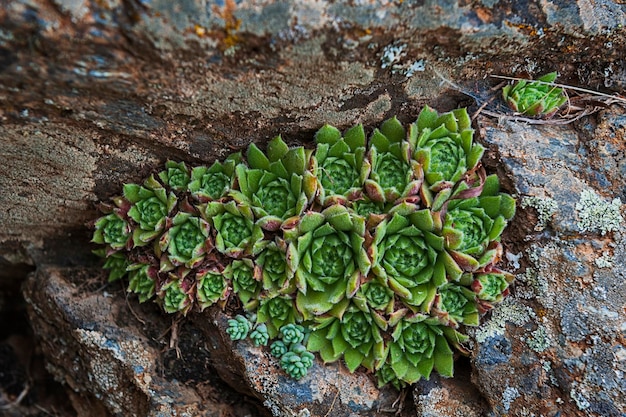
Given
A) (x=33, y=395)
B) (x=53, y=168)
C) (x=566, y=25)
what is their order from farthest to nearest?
(x=33, y=395), (x=53, y=168), (x=566, y=25)

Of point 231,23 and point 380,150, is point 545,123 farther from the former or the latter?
point 231,23

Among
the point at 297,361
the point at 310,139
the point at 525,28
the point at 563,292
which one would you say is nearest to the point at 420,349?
the point at 297,361

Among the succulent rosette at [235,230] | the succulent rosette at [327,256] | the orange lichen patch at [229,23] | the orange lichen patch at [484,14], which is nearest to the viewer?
the orange lichen patch at [229,23]

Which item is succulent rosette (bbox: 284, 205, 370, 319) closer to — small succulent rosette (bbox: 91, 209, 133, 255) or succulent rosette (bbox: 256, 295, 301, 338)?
succulent rosette (bbox: 256, 295, 301, 338)

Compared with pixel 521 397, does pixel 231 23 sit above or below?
above

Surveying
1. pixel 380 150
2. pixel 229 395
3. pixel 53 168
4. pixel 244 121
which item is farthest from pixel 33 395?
pixel 380 150

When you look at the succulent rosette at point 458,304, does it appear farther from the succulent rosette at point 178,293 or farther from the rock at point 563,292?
the succulent rosette at point 178,293

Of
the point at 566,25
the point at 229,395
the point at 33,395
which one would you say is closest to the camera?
the point at 566,25

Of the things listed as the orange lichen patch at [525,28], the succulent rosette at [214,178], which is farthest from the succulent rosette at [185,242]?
the orange lichen patch at [525,28]
